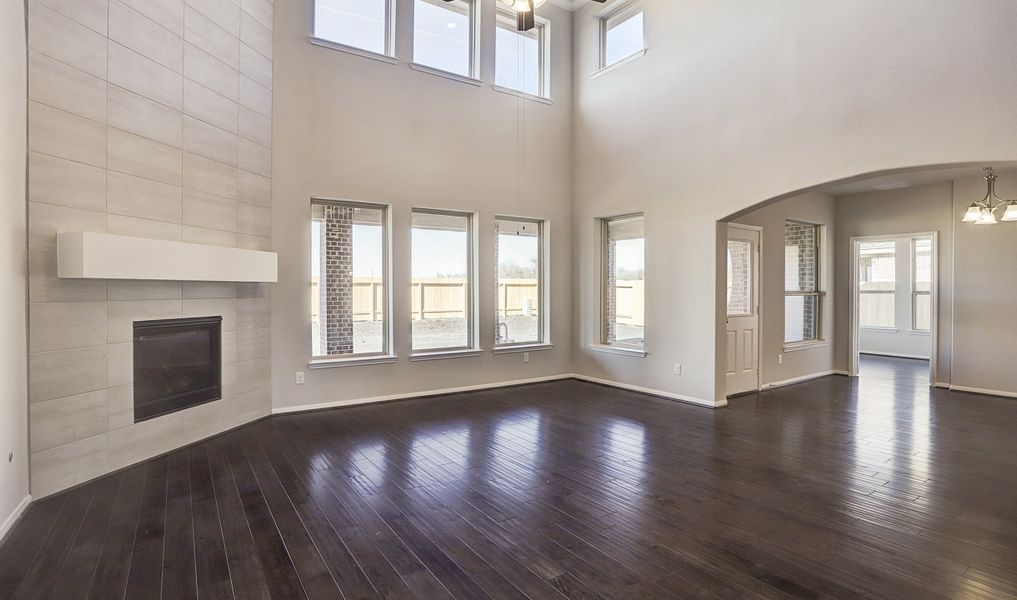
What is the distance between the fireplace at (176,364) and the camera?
3840 mm

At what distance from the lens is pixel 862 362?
9.12 m

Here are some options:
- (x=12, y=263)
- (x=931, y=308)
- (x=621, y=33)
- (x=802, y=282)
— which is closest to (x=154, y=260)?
(x=12, y=263)

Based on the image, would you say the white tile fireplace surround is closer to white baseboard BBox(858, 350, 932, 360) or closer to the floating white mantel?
the floating white mantel

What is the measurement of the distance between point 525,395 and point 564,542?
3.61 meters

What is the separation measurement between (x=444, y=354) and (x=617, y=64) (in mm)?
4304

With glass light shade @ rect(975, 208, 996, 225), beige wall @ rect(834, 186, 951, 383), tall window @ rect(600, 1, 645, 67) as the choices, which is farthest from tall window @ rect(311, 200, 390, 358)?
glass light shade @ rect(975, 208, 996, 225)

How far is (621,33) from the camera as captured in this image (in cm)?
671

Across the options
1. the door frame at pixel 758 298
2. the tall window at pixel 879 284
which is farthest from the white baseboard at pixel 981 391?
the tall window at pixel 879 284

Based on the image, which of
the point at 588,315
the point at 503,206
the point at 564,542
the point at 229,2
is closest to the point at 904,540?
the point at 564,542

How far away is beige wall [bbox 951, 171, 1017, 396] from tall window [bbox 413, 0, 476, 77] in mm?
6654

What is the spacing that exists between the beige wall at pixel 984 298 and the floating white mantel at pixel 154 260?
8287 mm

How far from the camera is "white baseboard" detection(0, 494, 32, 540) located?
266 cm

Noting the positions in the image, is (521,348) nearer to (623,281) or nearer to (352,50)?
(623,281)

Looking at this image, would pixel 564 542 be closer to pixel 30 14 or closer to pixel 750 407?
pixel 750 407
